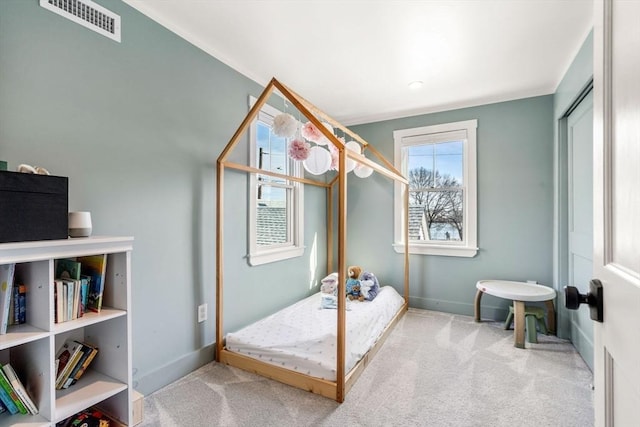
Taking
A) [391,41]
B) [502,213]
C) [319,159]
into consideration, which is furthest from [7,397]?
[502,213]

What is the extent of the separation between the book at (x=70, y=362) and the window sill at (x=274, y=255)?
133cm

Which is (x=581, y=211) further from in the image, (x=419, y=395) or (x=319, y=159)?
(x=319, y=159)

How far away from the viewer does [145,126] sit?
73.0 inches

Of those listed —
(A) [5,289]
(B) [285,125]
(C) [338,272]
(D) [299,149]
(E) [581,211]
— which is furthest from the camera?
(E) [581,211]

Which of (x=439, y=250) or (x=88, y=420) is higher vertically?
(x=439, y=250)

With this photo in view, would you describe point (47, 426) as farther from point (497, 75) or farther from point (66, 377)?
point (497, 75)

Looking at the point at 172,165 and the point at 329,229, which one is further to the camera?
the point at 329,229

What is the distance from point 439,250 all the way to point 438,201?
574mm

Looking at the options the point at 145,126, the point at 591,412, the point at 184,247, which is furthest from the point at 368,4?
the point at 591,412

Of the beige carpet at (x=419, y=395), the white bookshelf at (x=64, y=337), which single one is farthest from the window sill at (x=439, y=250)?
the white bookshelf at (x=64, y=337)

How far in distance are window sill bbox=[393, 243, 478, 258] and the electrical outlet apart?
2.28 m

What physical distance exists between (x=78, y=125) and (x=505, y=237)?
11.9 ft

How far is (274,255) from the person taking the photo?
2967mm

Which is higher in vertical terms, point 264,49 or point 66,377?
point 264,49
